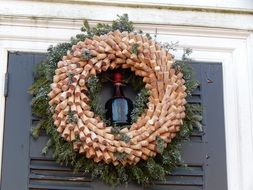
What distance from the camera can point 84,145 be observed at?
324cm

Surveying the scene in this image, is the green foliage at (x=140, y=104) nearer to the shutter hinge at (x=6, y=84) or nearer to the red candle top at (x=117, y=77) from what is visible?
the red candle top at (x=117, y=77)

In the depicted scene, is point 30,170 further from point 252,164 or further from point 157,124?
point 252,164

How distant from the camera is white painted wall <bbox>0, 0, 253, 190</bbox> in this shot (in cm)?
353

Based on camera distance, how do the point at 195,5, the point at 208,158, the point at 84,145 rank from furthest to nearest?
the point at 195,5 < the point at 208,158 < the point at 84,145

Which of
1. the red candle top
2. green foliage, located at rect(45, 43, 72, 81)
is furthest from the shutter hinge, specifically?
the red candle top

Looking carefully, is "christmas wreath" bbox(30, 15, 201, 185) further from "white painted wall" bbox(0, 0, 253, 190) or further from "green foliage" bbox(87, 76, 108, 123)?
"white painted wall" bbox(0, 0, 253, 190)

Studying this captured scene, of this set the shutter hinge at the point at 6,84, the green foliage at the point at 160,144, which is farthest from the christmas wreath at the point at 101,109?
the shutter hinge at the point at 6,84

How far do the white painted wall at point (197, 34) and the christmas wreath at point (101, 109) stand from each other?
0.15 m

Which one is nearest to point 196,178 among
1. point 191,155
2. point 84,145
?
point 191,155

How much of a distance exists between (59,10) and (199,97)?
77 cm

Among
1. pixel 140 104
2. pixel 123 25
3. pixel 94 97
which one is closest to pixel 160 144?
pixel 140 104

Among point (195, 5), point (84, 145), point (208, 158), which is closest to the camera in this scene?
point (84, 145)

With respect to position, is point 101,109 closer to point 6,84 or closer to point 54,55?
point 54,55

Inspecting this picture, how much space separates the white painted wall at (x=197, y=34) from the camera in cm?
353
